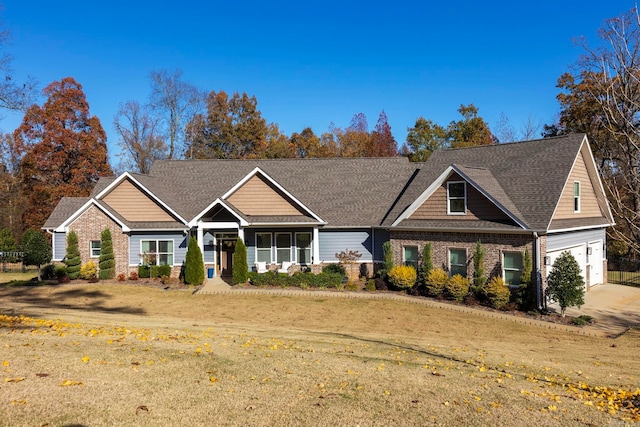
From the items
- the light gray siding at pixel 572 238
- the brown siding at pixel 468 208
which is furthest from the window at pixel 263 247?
the light gray siding at pixel 572 238

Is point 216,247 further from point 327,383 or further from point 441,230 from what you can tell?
point 327,383

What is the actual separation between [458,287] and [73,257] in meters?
20.2

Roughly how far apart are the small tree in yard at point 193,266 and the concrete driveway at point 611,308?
16.7 m

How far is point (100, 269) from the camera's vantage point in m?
24.5

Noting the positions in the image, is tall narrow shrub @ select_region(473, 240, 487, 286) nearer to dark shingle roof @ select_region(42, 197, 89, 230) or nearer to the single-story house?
the single-story house

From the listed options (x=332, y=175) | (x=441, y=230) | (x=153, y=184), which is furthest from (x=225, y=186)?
(x=441, y=230)

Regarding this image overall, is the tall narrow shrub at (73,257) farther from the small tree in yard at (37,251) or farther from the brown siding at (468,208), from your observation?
the brown siding at (468,208)

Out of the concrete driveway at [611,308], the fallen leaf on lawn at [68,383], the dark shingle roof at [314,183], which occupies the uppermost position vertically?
the dark shingle roof at [314,183]

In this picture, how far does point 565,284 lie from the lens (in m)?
16.5

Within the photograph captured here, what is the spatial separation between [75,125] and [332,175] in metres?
25.9

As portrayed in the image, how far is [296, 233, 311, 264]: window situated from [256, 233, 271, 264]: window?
1674 millimetres

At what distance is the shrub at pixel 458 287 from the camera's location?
19.1 meters

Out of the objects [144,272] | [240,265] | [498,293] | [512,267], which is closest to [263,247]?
[240,265]

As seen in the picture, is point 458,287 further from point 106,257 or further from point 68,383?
point 106,257
